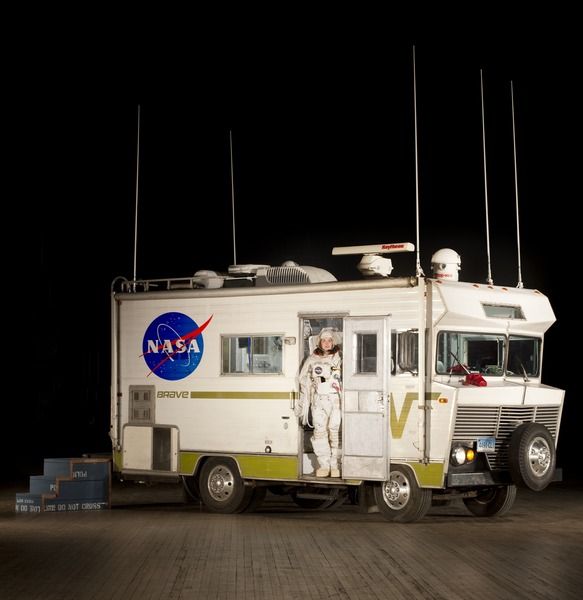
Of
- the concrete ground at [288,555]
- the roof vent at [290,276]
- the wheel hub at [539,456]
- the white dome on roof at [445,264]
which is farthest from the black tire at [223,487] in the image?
the wheel hub at [539,456]

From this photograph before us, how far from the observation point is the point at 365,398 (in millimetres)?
17859

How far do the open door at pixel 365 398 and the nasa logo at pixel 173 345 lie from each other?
2700 millimetres

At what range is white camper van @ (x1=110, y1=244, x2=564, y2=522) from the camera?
1741 cm

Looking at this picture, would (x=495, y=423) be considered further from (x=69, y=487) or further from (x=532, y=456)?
(x=69, y=487)

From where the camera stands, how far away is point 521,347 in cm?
1881

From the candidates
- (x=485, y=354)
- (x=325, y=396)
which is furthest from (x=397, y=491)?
(x=485, y=354)

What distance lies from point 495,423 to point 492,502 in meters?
1.80

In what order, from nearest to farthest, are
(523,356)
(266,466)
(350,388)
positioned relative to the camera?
1. (350,388)
2. (523,356)
3. (266,466)

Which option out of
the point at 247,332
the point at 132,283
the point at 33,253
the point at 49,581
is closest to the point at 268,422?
the point at 247,332

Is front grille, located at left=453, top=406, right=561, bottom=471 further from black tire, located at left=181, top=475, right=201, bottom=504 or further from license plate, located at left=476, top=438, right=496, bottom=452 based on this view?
black tire, located at left=181, top=475, right=201, bottom=504

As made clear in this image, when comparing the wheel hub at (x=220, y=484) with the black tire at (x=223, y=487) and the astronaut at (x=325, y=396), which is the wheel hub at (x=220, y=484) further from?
the astronaut at (x=325, y=396)

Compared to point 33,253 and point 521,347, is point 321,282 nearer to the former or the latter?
point 521,347

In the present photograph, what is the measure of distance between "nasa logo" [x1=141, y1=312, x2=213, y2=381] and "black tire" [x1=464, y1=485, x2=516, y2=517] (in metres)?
4.53

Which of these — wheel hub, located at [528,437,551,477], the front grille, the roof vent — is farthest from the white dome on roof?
wheel hub, located at [528,437,551,477]
